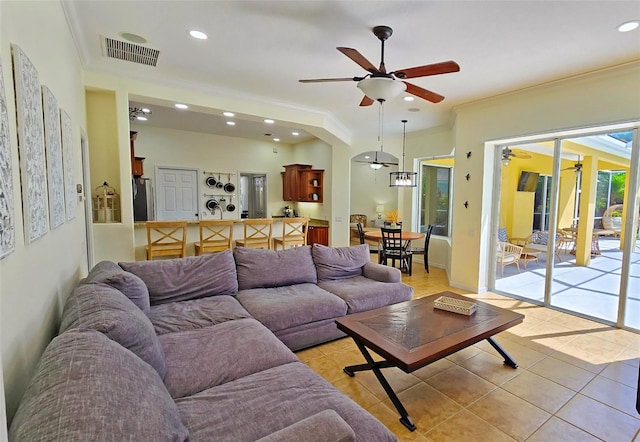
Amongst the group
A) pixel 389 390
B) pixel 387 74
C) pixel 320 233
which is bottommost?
pixel 389 390

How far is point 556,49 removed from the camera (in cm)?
287

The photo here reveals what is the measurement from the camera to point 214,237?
16.2ft

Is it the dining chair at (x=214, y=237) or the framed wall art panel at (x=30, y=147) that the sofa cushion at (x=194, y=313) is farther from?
the dining chair at (x=214, y=237)

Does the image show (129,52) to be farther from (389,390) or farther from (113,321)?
(389,390)

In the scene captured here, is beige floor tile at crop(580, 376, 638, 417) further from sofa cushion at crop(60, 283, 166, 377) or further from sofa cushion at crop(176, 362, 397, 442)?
sofa cushion at crop(60, 283, 166, 377)

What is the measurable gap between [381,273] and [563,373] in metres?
1.83

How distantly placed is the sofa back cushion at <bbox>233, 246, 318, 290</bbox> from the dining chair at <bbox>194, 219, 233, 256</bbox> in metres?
1.56

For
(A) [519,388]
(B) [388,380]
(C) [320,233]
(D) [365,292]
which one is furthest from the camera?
(C) [320,233]

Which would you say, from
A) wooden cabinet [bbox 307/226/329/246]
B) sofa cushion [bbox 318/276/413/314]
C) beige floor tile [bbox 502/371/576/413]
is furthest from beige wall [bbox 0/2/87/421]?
wooden cabinet [bbox 307/226/329/246]

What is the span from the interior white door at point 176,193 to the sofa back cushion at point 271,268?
466 centimetres

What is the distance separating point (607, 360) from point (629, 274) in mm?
1217

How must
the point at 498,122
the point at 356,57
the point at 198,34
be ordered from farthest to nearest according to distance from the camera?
the point at 498,122 < the point at 198,34 < the point at 356,57

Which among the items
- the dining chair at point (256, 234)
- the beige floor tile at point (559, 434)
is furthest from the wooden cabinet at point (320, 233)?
the beige floor tile at point (559, 434)

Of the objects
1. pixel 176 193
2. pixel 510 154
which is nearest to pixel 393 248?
pixel 510 154
